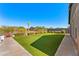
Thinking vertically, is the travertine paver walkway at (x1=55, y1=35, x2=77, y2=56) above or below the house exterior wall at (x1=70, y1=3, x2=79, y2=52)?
below

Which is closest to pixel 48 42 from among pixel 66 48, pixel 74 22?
pixel 66 48

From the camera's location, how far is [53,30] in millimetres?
2953

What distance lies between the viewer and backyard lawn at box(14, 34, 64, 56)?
2910 mm

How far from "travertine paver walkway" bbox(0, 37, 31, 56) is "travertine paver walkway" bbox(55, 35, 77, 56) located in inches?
18.4

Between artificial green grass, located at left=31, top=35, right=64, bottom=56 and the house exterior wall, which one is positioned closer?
the house exterior wall

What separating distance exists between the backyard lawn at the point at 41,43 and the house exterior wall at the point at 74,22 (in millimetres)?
186

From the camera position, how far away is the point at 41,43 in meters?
2.96

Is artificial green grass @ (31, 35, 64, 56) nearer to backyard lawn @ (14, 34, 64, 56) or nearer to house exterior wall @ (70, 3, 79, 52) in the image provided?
backyard lawn @ (14, 34, 64, 56)

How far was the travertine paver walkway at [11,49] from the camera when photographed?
2899mm

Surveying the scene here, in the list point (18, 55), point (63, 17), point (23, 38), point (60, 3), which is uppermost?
point (60, 3)

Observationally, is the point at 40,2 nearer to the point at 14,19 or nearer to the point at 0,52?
the point at 14,19

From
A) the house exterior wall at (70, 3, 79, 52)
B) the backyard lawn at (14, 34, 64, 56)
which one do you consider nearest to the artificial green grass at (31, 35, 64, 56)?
the backyard lawn at (14, 34, 64, 56)

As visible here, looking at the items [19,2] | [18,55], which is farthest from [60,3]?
[18,55]

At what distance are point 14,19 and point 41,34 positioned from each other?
1.55 ft
